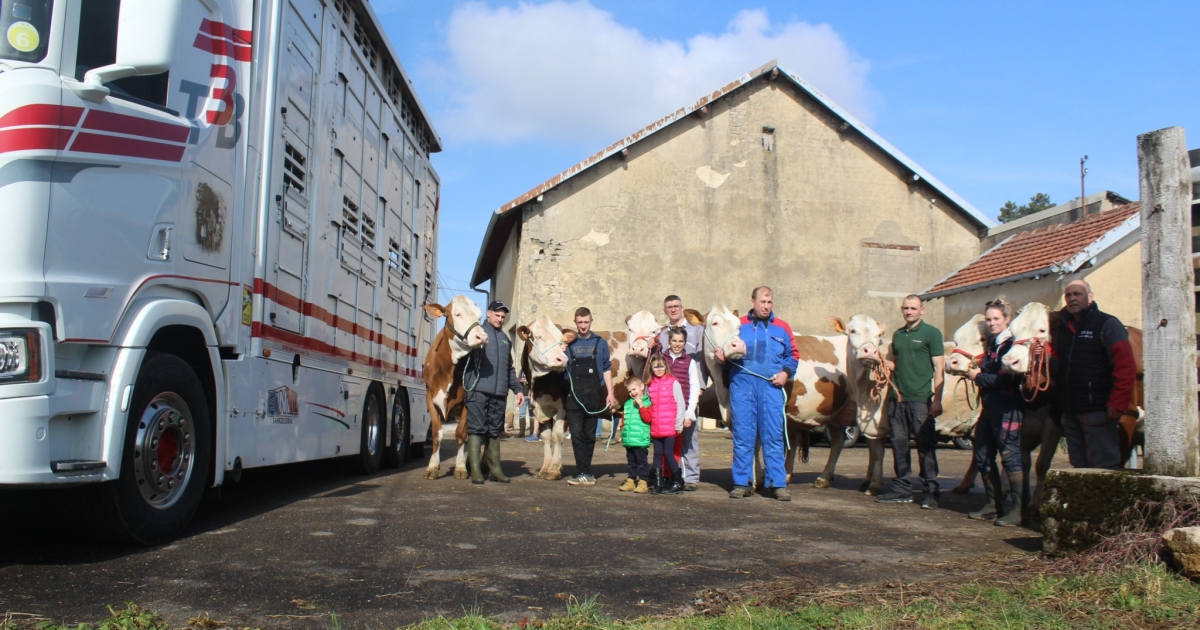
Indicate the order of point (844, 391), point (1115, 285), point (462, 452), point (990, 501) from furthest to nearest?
1. point (1115, 285)
2. point (844, 391)
3. point (462, 452)
4. point (990, 501)

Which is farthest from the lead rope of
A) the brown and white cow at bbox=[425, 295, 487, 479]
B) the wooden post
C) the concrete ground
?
the brown and white cow at bbox=[425, 295, 487, 479]

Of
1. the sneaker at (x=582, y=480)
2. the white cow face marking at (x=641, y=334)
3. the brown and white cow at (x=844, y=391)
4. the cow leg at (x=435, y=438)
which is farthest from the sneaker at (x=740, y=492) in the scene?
the cow leg at (x=435, y=438)

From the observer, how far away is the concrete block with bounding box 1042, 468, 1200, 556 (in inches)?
201

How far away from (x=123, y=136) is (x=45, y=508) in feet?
7.73

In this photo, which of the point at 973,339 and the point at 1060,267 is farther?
the point at 1060,267

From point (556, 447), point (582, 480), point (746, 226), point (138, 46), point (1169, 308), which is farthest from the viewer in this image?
point (746, 226)

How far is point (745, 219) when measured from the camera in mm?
23422

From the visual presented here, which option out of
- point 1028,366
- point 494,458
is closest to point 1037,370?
point 1028,366

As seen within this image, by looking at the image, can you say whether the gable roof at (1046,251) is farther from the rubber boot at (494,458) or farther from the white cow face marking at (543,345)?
the rubber boot at (494,458)

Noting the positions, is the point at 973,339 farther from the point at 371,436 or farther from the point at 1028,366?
the point at 371,436

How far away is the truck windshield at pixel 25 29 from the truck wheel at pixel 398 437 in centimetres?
705

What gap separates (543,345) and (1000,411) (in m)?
4.65

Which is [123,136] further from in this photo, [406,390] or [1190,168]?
[406,390]

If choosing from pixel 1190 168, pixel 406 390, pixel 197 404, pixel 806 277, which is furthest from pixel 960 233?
pixel 197 404
